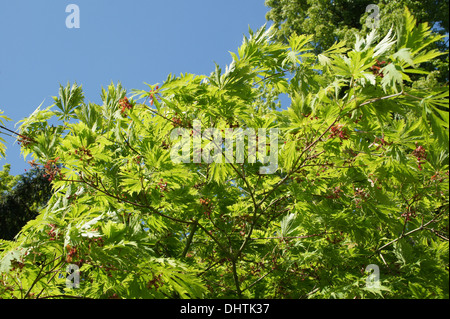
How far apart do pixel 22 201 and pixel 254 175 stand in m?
14.2

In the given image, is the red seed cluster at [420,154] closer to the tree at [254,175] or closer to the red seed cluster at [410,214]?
the tree at [254,175]

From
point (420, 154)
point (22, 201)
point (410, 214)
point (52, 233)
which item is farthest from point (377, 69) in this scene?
point (22, 201)

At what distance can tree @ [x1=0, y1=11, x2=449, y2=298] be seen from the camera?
6.61 ft

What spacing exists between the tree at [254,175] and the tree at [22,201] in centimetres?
1250

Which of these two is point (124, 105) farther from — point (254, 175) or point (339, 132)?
point (339, 132)

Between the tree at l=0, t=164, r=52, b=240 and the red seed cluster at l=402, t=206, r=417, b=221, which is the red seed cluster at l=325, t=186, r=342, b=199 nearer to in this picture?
the red seed cluster at l=402, t=206, r=417, b=221

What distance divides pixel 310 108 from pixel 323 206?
1.13 meters

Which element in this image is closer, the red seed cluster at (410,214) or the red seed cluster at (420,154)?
the red seed cluster at (420,154)

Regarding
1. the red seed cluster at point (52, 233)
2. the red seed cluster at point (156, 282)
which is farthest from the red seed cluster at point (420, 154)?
the red seed cluster at point (52, 233)

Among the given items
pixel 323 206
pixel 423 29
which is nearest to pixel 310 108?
pixel 423 29

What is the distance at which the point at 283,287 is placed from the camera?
3357 mm

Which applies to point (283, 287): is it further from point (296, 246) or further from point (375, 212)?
point (375, 212)

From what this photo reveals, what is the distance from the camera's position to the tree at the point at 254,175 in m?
2.01

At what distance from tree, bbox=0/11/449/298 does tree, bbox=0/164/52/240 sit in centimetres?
1250
